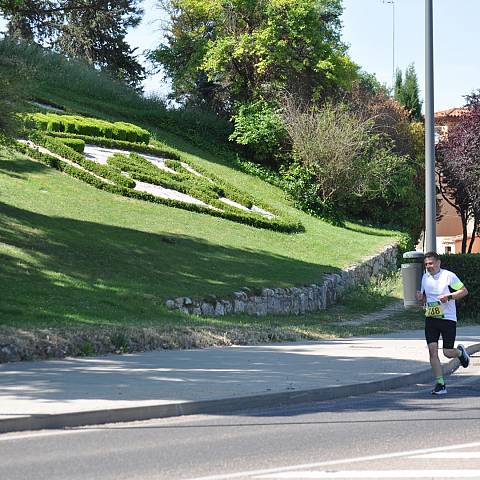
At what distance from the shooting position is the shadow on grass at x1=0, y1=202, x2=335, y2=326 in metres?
20.8

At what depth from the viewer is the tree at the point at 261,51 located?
52000mm

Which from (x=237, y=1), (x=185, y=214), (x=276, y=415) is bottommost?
(x=276, y=415)

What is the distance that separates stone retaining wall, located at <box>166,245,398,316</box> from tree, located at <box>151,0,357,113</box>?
684 inches

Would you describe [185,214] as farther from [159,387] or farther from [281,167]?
[159,387]

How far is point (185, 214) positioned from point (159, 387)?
2372cm

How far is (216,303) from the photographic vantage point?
25.1 m

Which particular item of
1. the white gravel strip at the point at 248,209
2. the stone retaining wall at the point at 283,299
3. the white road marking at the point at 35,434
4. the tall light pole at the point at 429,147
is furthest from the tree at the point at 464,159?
the white road marking at the point at 35,434

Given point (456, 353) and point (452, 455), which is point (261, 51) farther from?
point (452, 455)

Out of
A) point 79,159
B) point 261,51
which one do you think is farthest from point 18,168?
point 261,51

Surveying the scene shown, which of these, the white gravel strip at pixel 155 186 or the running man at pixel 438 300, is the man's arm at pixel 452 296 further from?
the white gravel strip at pixel 155 186

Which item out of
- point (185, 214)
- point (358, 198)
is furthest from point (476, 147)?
point (185, 214)

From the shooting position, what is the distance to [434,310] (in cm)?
1380

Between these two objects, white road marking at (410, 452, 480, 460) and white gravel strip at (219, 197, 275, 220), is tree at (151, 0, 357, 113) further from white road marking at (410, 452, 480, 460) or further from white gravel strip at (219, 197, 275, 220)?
white road marking at (410, 452, 480, 460)

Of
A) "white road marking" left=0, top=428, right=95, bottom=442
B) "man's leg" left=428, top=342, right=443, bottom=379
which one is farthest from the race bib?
"white road marking" left=0, top=428, right=95, bottom=442
